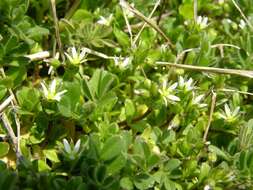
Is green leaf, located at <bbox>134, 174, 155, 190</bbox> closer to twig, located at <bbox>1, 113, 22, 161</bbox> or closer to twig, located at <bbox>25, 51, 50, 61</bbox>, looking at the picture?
twig, located at <bbox>1, 113, 22, 161</bbox>

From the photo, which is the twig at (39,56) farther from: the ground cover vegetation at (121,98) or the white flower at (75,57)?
the white flower at (75,57)

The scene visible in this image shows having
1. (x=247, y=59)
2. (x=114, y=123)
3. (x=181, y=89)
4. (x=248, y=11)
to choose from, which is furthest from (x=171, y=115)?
(x=248, y=11)

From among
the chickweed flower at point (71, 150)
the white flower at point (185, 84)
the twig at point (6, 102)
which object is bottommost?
the chickweed flower at point (71, 150)

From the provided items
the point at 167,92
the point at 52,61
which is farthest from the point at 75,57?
the point at 167,92

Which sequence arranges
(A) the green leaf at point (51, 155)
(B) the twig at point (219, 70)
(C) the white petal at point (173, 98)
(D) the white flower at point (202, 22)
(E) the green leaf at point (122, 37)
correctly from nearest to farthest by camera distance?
(A) the green leaf at point (51, 155) < (C) the white petal at point (173, 98) < (B) the twig at point (219, 70) < (E) the green leaf at point (122, 37) < (D) the white flower at point (202, 22)

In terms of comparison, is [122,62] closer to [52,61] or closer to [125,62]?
[125,62]

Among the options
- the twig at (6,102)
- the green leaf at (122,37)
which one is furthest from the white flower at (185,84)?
the twig at (6,102)

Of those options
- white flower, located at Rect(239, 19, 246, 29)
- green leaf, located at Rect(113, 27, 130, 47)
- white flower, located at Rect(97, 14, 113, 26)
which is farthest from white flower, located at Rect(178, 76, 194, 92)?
white flower, located at Rect(239, 19, 246, 29)

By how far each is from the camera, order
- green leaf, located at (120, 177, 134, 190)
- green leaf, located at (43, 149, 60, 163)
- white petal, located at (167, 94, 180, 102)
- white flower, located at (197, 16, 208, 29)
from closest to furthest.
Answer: green leaf, located at (120, 177, 134, 190), green leaf, located at (43, 149, 60, 163), white petal, located at (167, 94, 180, 102), white flower, located at (197, 16, 208, 29)
